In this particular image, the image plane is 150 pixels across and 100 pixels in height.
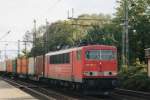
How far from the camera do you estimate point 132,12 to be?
6562cm

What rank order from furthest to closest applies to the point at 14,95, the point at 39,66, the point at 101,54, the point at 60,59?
the point at 39,66, the point at 60,59, the point at 101,54, the point at 14,95

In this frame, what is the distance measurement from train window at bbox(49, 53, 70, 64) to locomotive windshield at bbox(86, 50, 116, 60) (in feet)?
10.8

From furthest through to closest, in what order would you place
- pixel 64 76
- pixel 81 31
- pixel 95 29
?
pixel 81 31
pixel 95 29
pixel 64 76

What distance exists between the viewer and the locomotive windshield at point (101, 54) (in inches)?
1149

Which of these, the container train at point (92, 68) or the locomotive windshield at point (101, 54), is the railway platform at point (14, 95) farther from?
the locomotive windshield at point (101, 54)

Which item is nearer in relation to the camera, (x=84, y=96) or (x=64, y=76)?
(x=84, y=96)

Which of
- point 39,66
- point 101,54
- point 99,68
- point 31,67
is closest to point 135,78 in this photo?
point 101,54

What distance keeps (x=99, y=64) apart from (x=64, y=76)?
5.22m

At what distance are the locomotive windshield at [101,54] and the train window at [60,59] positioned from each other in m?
3.30

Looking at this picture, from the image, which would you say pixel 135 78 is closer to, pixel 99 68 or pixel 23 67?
pixel 99 68

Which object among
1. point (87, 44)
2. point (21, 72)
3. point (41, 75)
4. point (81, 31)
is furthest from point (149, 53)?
point (81, 31)

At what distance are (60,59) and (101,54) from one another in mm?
6230

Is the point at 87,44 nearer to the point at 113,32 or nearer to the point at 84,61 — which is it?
the point at 84,61

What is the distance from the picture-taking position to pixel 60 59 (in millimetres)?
35156
